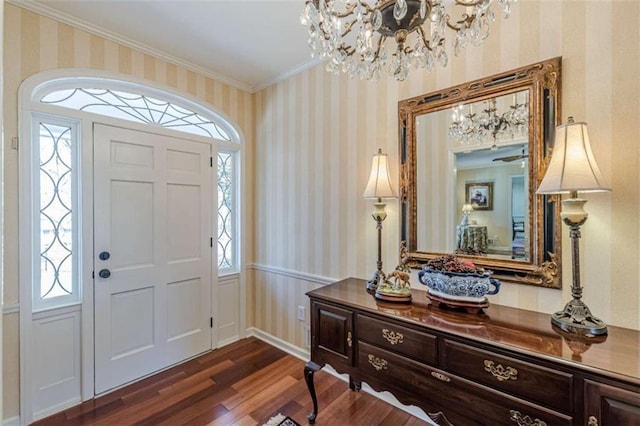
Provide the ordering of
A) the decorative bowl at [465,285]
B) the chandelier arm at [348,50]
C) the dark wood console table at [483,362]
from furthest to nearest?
the decorative bowl at [465,285]
the chandelier arm at [348,50]
the dark wood console table at [483,362]

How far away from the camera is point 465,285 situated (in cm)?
169

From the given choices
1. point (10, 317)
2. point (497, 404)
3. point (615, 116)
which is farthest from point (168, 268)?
point (615, 116)

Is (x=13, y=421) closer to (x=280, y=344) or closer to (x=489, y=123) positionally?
(x=280, y=344)

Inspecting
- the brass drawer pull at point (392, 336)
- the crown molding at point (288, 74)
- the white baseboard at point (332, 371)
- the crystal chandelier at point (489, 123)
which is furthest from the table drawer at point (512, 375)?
the crown molding at point (288, 74)

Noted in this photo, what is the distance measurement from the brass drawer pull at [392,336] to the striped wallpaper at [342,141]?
2.18ft

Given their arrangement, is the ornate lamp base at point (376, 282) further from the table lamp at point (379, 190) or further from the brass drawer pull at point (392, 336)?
the brass drawer pull at point (392, 336)

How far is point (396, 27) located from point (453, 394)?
1646 mm

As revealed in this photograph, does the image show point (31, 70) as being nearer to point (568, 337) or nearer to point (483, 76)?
point (483, 76)

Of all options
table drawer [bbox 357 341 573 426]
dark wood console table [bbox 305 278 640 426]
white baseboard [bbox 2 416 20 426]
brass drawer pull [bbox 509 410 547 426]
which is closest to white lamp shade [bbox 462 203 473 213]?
dark wood console table [bbox 305 278 640 426]

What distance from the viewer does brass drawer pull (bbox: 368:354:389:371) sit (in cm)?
175

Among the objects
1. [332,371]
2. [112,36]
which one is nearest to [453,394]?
[332,371]

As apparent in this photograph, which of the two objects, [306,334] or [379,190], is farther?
[306,334]

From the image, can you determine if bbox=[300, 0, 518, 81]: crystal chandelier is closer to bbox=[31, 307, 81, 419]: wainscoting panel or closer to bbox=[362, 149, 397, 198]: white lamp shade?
bbox=[362, 149, 397, 198]: white lamp shade

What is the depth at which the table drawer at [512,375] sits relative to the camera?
1.26 meters
